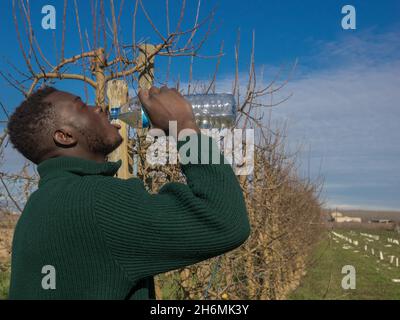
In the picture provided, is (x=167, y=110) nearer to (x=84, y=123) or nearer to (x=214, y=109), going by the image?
(x=84, y=123)

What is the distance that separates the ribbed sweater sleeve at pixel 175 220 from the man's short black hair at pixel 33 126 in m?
0.34

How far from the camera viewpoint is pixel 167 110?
1647 millimetres

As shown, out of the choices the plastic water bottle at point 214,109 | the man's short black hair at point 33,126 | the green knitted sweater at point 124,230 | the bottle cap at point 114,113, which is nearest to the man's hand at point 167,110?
the green knitted sweater at point 124,230

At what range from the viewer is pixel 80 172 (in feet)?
5.53

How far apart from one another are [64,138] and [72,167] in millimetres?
114

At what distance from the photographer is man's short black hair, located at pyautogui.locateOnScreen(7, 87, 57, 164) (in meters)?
1.74

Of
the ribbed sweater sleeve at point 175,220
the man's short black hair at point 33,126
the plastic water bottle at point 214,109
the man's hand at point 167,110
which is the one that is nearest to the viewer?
the ribbed sweater sleeve at point 175,220

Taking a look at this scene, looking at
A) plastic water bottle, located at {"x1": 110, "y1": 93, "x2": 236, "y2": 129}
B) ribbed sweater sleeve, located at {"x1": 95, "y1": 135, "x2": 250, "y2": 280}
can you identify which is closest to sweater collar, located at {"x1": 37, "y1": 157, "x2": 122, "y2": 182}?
ribbed sweater sleeve, located at {"x1": 95, "y1": 135, "x2": 250, "y2": 280}

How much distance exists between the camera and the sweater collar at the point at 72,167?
66.6 inches

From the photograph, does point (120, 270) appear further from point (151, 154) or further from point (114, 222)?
point (151, 154)

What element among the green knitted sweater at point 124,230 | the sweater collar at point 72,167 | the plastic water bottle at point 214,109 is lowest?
the green knitted sweater at point 124,230

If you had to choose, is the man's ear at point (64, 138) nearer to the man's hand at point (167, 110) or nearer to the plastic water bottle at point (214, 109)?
the man's hand at point (167, 110)
